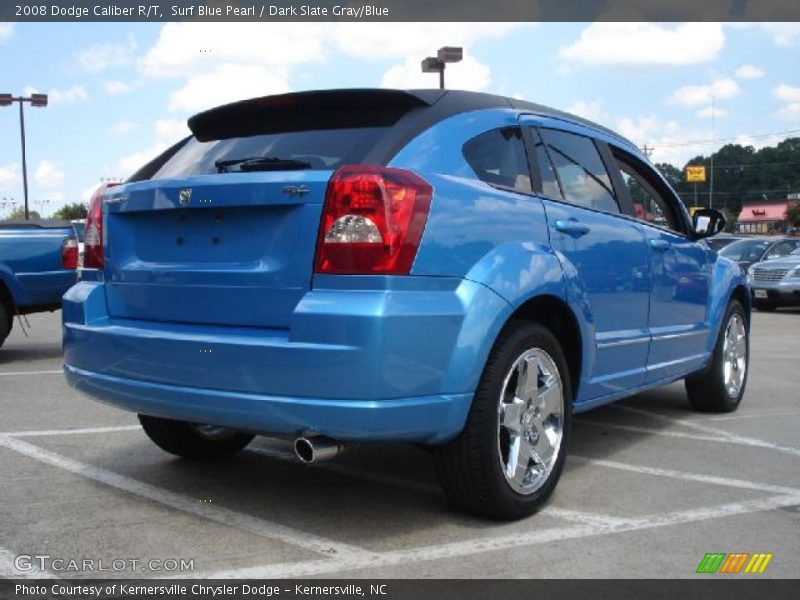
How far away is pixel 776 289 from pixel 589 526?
1531 centimetres

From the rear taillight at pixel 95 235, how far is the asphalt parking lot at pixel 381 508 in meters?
1.09

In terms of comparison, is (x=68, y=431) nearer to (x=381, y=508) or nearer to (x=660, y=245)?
(x=381, y=508)

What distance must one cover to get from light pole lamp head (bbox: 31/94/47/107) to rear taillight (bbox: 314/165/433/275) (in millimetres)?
41793

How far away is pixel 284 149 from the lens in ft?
12.3

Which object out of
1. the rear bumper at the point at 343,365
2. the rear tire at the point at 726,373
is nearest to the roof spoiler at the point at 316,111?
the rear bumper at the point at 343,365

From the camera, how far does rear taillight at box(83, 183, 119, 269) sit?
4.12 metres

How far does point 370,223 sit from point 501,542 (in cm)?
137

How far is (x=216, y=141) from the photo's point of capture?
161 inches

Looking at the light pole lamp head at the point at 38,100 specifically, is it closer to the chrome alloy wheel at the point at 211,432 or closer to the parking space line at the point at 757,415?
the chrome alloy wheel at the point at 211,432

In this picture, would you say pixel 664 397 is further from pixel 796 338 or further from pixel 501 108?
pixel 796 338

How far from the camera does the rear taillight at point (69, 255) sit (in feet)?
31.9

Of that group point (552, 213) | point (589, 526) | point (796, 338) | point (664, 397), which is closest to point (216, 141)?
point (552, 213)

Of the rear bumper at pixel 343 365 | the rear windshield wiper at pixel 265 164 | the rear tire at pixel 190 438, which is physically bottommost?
the rear tire at pixel 190 438

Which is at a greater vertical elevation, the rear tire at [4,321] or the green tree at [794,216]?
the green tree at [794,216]
